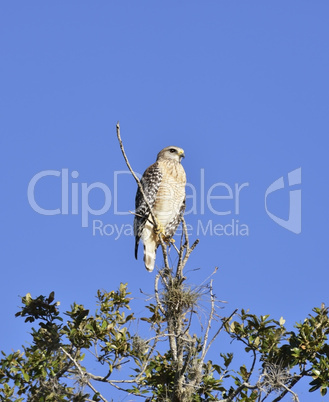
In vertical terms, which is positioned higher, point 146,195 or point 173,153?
point 173,153

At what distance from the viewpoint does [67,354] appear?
5.76 m

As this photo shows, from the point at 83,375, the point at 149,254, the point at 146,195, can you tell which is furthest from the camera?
the point at 146,195

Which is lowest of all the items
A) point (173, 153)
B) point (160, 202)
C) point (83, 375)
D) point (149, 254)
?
point (83, 375)

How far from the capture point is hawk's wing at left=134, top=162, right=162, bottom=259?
9219 mm

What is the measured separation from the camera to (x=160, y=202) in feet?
30.8

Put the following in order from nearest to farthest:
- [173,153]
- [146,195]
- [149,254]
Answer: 1. [149,254]
2. [146,195]
3. [173,153]

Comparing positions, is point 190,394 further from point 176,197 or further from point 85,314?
point 176,197

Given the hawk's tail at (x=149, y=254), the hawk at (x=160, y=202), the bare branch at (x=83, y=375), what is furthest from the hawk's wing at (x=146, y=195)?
the bare branch at (x=83, y=375)

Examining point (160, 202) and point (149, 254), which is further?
point (160, 202)

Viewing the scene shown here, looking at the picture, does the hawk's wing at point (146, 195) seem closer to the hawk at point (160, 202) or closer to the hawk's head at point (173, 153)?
the hawk at point (160, 202)

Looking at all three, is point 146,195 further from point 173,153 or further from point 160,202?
point 173,153

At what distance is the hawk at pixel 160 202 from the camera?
921cm

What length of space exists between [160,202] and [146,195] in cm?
20

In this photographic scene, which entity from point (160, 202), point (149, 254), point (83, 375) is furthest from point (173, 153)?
point (83, 375)
